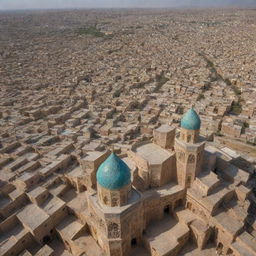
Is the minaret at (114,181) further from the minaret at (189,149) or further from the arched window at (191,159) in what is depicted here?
the arched window at (191,159)

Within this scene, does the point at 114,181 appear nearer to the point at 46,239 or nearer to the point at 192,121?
the point at 192,121

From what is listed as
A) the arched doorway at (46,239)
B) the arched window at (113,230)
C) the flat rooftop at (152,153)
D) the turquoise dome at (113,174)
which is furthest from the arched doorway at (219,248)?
the arched doorway at (46,239)

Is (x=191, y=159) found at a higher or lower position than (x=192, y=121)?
lower

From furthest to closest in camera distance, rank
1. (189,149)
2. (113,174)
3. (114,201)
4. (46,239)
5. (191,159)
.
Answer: (46,239) < (191,159) < (189,149) < (114,201) < (113,174)

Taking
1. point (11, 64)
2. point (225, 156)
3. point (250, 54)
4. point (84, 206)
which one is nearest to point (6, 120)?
point (84, 206)

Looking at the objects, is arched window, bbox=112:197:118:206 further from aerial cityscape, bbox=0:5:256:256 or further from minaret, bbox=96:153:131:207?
aerial cityscape, bbox=0:5:256:256

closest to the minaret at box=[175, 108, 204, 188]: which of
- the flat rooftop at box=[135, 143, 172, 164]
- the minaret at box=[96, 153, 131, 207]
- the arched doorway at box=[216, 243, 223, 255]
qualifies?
the flat rooftop at box=[135, 143, 172, 164]

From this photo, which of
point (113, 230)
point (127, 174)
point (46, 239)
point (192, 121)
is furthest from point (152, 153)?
point (46, 239)
